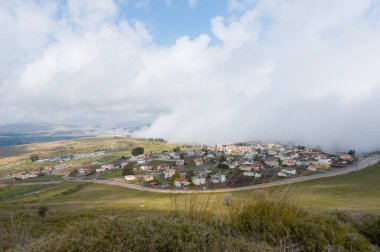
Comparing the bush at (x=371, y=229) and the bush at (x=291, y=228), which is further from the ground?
the bush at (x=291, y=228)

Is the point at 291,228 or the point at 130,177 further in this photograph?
the point at 130,177

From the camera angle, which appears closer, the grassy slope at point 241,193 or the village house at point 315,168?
the grassy slope at point 241,193

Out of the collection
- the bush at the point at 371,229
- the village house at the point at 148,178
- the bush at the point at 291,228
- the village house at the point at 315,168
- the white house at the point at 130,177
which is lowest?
the white house at the point at 130,177

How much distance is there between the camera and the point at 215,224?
16.4ft

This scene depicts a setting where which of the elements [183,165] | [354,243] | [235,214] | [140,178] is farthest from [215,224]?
[183,165]

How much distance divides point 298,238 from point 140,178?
2695 inches

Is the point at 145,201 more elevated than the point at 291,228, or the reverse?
the point at 291,228

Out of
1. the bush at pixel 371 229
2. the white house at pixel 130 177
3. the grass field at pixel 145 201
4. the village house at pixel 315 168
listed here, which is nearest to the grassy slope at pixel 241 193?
the grass field at pixel 145 201

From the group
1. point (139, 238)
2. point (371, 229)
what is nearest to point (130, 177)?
point (371, 229)

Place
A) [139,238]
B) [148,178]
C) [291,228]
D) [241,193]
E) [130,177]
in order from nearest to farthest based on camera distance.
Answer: [139,238] → [291,228] → [241,193] → [148,178] → [130,177]

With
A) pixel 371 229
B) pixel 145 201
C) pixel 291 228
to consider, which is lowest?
pixel 145 201

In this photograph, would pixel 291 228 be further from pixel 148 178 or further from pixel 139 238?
pixel 148 178

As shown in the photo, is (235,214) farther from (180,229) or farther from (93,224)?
(93,224)

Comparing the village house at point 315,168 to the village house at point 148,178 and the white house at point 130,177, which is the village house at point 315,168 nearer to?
the village house at point 148,178
